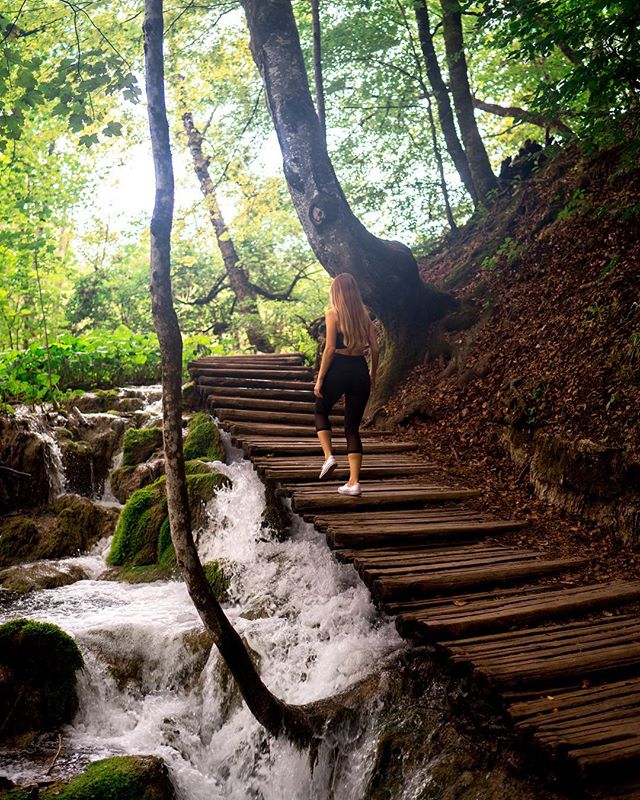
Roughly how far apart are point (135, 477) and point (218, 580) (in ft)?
11.3

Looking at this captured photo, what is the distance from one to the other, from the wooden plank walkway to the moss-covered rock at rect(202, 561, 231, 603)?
1340 mm

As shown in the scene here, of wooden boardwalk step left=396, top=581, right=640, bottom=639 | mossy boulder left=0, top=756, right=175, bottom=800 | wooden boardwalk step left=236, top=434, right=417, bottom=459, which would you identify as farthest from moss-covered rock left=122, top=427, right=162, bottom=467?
wooden boardwalk step left=396, top=581, right=640, bottom=639

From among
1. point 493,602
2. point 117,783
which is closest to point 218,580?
point 117,783

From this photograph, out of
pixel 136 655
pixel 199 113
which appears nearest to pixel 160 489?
pixel 136 655

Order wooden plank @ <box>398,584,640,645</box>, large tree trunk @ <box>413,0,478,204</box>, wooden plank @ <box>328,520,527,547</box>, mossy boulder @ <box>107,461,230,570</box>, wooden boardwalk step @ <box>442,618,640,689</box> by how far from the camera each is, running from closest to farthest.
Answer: wooden boardwalk step @ <box>442,618,640,689</box>, wooden plank @ <box>398,584,640,645</box>, wooden plank @ <box>328,520,527,547</box>, mossy boulder @ <box>107,461,230,570</box>, large tree trunk @ <box>413,0,478,204</box>

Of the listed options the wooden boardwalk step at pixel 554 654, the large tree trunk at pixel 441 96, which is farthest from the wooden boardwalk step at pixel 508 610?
the large tree trunk at pixel 441 96

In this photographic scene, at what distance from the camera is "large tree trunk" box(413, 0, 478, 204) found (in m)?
13.3

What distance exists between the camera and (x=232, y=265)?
1970 cm

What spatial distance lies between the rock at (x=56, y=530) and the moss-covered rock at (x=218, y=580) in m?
2.37

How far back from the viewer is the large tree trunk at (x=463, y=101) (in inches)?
486

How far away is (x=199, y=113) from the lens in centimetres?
1892

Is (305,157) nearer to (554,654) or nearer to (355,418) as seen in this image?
(355,418)

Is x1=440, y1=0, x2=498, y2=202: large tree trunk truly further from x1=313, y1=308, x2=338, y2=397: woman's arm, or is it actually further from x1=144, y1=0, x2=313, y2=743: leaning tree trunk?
x1=144, y1=0, x2=313, y2=743: leaning tree trunk

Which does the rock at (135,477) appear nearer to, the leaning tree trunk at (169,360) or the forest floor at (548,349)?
the forest floor at (548,349)
